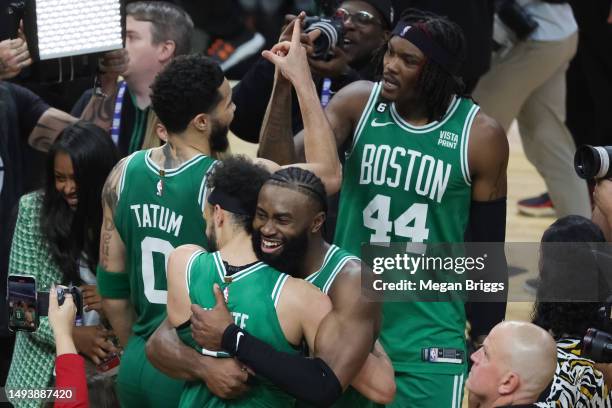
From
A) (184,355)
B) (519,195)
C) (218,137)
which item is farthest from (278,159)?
(519,195)

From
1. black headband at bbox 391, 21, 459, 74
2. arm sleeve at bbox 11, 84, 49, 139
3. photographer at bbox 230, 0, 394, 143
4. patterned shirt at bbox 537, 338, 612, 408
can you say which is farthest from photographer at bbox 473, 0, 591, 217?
patterned shirt at bbox 537, 338, 612, 408

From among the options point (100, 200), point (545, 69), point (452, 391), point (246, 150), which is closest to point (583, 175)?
point (452, 391)

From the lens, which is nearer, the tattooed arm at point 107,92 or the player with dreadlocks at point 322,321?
the player with dreadlocks at point 322,321

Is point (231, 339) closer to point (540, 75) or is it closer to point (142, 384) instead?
point (142, 384)

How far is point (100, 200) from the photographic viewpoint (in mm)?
4637

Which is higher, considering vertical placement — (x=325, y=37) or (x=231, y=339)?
(x=325, y=37)

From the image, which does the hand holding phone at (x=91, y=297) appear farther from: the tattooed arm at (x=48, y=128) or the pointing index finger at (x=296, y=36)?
the pointing index finger at (x=296, y=36)

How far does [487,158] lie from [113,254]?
125 centimetres

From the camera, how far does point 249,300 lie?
3488 millimetres

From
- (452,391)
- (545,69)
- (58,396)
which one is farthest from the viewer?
(545,69)

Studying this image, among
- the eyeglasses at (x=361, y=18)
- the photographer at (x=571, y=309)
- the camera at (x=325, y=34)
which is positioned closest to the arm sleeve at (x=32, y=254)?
the camera at (x=325, y=34)

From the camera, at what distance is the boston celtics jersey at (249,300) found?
3.47m

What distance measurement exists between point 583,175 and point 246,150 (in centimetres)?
507

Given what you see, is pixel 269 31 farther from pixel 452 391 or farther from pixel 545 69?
pixel 452 391
